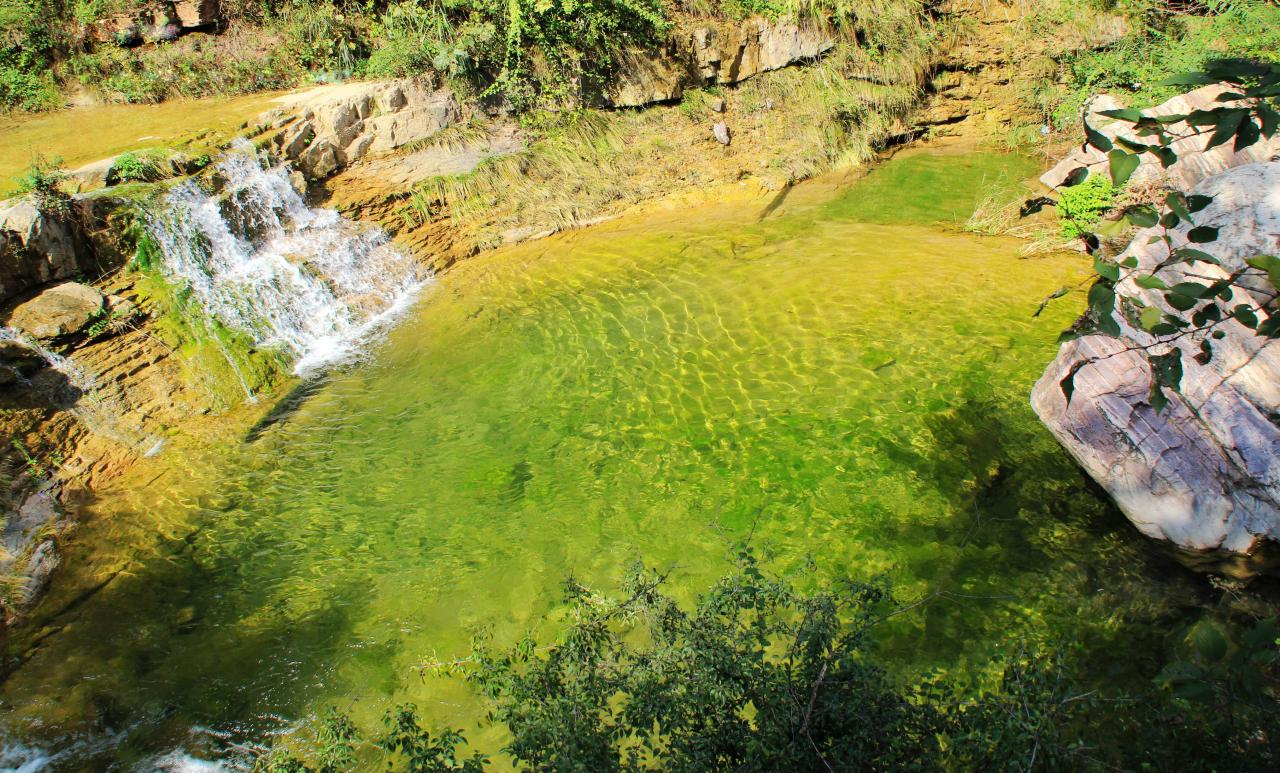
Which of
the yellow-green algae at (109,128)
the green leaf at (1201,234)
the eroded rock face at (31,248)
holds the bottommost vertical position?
the eroded rock face at (31,248)

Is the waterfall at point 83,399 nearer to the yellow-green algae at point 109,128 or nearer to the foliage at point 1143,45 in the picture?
the yellow-green algae at point 109,128

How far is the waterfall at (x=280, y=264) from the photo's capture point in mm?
7051

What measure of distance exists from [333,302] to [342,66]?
439 centimetres

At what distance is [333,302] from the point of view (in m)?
7.56

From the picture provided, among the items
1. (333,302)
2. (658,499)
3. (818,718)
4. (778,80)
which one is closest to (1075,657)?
(818,718)

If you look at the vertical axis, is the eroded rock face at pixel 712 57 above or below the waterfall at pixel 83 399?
above

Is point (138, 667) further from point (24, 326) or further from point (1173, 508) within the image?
point (1173, 508)

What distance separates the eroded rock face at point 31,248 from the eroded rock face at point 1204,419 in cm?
791

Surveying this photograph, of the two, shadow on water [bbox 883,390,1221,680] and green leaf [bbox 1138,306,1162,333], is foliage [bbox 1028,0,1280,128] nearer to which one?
shadow on water [bbox 883,390,1221,680]

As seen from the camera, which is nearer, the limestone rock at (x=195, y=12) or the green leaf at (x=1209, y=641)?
the green leaf at (x=1209, y=641)

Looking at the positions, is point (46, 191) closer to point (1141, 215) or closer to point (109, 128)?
point (109, 128)

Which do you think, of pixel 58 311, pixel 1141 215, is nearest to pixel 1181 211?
pixel 1141 215

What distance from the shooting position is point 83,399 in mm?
6027

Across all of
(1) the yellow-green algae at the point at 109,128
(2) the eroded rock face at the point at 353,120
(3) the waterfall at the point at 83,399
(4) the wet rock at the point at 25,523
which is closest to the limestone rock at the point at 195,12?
(1) the yellow-green algae at the point at 109,128
